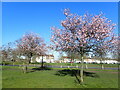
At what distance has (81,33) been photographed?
10656 millimetres

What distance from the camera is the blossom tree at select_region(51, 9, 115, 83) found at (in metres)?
10.5

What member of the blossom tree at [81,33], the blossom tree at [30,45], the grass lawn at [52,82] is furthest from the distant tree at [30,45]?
the blossom tree at [81,33]

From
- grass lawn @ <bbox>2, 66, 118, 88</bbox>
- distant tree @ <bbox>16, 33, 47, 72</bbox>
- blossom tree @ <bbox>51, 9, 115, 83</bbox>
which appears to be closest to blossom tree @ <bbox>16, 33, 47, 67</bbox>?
distant tree @ <bbox>16, 33, 47, 72</bbox>

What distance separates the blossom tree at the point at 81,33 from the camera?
10531 mm

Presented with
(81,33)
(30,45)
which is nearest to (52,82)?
(81,33)

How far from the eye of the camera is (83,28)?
35.0ft

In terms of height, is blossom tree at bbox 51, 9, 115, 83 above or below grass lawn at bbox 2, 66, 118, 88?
above

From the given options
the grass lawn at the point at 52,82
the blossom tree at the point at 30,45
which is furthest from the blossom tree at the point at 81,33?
the blossom tree at the point at 30,45

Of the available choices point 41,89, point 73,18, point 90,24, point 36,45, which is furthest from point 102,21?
point 36,45

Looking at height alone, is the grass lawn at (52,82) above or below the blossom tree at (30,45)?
below

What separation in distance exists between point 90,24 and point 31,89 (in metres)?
7.00

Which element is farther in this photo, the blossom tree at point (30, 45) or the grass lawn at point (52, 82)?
the blossom tree at point (30, 45)

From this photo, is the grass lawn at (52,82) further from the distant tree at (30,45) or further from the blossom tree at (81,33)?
the distant tree at (30,45)

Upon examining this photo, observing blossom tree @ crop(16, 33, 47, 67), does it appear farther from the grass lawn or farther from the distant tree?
the grass lawn
